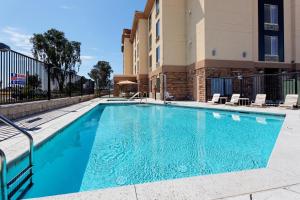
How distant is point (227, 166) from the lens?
422 cm

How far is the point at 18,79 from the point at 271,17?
2050cm

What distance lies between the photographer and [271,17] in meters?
20.1

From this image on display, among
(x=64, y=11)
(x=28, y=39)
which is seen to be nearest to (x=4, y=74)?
(x=64, y=11)

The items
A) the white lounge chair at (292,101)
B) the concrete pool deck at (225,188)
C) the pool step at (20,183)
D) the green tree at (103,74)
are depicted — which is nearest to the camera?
the concrete pool deck at (225,188)

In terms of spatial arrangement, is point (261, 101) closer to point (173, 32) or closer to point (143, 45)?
point (173, 32)

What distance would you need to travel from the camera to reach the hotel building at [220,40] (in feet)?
59.8

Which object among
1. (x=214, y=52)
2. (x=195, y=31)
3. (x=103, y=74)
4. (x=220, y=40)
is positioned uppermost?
(x=195, y=31)

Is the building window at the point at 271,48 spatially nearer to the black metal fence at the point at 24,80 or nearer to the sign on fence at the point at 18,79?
the black metal fence at the point at 24,80

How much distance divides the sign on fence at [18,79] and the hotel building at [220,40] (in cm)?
1306

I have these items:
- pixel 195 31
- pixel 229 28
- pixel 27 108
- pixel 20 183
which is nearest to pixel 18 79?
pixel 27 108

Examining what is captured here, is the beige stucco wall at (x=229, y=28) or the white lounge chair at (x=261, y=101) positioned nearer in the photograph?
the white lounge chair at (x=261, y=101)

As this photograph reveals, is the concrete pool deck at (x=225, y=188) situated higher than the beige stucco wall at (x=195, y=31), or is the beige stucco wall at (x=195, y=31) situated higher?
the beige stucco wall at (x=195, y=31)

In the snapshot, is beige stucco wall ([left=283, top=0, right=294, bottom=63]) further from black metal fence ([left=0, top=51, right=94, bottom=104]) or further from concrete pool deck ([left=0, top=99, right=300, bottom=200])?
concrete pool deck ([left=0, top=99, right=300, bottom=200])

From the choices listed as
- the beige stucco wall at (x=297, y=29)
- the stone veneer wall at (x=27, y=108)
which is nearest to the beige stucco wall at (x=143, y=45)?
the beige stucco wall at (x=297, y=29)
